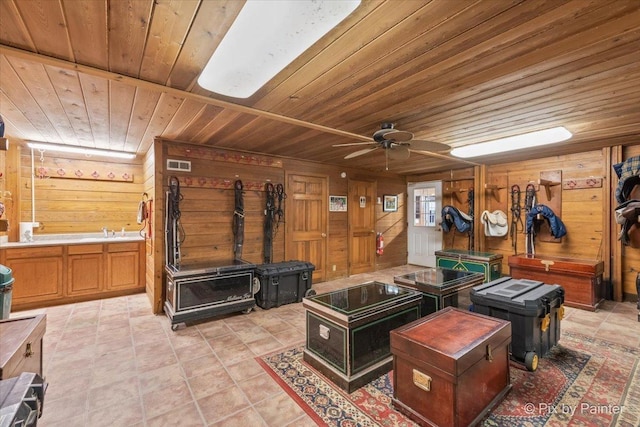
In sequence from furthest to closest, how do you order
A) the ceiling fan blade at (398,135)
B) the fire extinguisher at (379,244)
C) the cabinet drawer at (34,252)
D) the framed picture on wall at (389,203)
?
the framed picture on wall at (389,203), the fire extinguisher at (379,244), the cabinet drawer at (34,252), the ceiling fan blade at (398,135)

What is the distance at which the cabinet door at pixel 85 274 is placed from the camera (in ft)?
14.0

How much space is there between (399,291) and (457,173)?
462cm

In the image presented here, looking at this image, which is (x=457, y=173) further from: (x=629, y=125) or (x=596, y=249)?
(x=629, y=125)

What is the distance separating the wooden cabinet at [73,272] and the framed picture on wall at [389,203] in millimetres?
5048

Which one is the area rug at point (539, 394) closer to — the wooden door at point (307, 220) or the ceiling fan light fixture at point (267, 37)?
the ceiling fan light fixture at point (267, 37)

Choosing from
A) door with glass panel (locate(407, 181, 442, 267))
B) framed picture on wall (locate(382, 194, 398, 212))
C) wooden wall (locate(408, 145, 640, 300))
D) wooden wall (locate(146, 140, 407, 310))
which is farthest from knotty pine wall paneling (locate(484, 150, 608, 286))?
wooden wall (locate(146, 140, 407, 310))

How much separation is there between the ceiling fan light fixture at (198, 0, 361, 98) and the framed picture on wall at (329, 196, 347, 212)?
3740mm

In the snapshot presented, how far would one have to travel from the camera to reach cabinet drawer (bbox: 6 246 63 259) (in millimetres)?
3873

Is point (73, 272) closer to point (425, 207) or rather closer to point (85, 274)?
point (85, 274)

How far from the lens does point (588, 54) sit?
6.09 ft

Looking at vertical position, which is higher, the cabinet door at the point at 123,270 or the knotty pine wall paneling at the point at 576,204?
the knotty pine wall paneling at the point at 576,204

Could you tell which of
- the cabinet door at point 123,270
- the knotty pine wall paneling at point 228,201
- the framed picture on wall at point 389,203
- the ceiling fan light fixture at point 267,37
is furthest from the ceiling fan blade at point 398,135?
the cabinet door at point 123,270

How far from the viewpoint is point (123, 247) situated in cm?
464

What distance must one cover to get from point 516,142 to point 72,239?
7.06 metres
